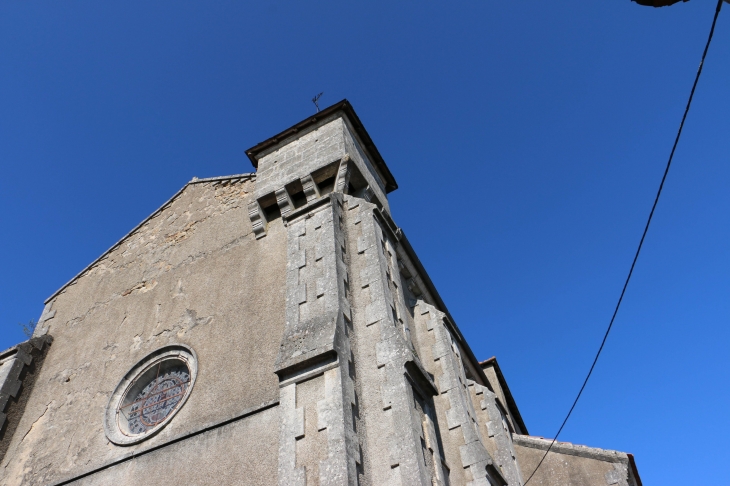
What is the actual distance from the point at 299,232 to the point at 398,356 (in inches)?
119

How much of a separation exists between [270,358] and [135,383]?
2774 mm

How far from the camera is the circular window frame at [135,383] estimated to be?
7527mm

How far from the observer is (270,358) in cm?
Answer: 717

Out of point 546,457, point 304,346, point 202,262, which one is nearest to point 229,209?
point 202,262

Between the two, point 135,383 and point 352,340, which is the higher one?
point 135,383

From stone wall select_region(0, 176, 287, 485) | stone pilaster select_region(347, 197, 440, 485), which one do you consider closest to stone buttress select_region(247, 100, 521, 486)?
stone pilaster select_region(347, 197, 440, 485)

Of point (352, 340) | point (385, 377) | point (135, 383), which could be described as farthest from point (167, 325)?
point (385, 377)

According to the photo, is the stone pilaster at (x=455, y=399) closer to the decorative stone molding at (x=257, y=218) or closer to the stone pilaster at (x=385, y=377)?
the stone pilaster at (x=385, y=377)

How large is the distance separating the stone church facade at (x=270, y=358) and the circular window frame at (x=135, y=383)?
27 millimetres

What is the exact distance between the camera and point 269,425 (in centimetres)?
640

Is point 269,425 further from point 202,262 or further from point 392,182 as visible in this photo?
point 392,182

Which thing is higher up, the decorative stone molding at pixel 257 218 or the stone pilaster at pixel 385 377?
the decorative stone molding at pixel 257 218

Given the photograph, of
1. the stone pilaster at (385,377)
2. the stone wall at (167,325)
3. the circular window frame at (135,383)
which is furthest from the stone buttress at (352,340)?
the circular window frame at (135,383)

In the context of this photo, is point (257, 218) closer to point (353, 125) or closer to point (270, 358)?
point (353, 125)
